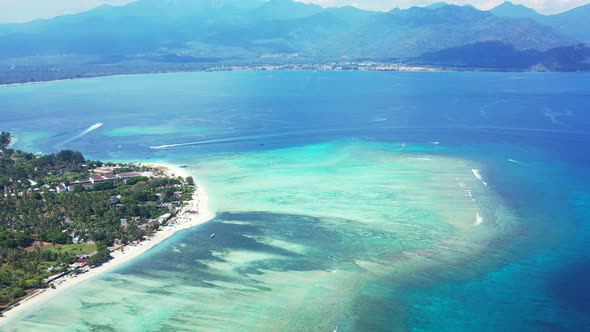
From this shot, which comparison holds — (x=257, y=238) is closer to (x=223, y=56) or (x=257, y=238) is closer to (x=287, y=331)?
(x=287, y=331)

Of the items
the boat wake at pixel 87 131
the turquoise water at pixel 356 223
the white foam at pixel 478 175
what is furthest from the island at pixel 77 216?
the white foam at pixel 478 175

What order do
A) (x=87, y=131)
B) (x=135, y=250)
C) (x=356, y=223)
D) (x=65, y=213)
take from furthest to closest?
(x=87, y=131), (x=65, y=213), (x=356, y=223), (x=135, y=250)

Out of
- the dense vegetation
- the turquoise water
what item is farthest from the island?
the turquoise water

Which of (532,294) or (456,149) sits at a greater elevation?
(456,149)

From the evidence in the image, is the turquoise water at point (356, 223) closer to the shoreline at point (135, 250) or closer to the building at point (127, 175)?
the shoreline at point (135, 250)

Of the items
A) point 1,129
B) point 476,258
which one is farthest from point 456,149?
point 1,129

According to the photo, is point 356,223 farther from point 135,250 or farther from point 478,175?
point 478,175

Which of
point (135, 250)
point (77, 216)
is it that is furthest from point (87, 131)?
point (135, 250)
